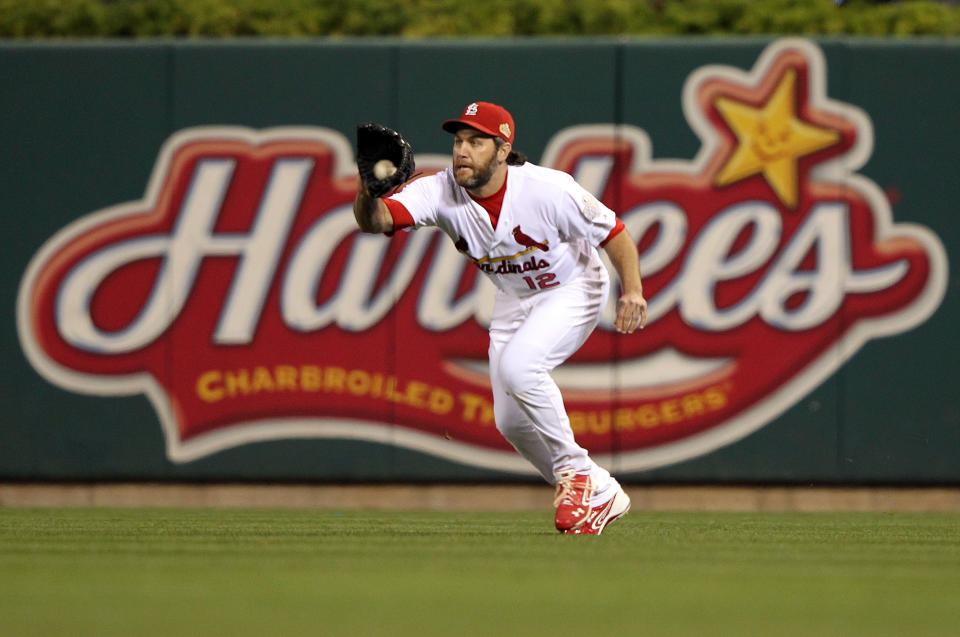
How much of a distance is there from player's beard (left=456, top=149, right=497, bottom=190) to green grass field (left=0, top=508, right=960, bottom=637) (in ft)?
4.73

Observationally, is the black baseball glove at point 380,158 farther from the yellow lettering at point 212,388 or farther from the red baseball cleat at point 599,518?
the yellow lettering at point 212,388

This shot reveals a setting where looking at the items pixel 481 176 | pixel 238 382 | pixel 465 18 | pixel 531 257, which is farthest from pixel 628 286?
pixel 465 18

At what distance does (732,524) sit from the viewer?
24.7ft

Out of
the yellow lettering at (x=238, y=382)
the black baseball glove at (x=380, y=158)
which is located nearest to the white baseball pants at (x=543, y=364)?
the black baseball glove at (x=380, y=158)

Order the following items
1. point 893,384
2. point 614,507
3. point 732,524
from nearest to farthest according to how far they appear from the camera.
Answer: point 614,507 → point 732,524 → point 893,384

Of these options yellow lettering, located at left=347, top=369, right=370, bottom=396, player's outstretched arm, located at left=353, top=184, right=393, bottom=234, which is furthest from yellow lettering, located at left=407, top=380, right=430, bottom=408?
player's outstretched arm, located at left=353, top=184, right=393, bottom=234

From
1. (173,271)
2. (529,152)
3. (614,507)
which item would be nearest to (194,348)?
(173,271)

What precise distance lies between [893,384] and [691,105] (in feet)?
6.99

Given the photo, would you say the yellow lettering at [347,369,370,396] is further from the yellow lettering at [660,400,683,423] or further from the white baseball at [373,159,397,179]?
the white baseball at [373,159,397,179]

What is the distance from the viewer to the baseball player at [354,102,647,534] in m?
6.17

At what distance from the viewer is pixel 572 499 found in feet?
20.3

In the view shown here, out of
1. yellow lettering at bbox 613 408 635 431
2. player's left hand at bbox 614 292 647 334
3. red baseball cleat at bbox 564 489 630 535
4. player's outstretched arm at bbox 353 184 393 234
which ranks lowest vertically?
red baseball cleat at bbox 564 489 630 535

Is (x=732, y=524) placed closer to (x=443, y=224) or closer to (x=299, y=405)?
(x=443, y=224)

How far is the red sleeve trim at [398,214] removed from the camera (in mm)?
6172
